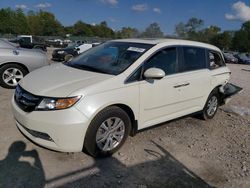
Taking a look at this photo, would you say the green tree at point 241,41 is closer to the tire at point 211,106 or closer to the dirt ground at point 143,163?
the tire at point 211,106

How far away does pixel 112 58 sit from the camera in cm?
438

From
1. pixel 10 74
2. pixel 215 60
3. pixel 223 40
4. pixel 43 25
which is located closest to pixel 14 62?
pixel 10 74

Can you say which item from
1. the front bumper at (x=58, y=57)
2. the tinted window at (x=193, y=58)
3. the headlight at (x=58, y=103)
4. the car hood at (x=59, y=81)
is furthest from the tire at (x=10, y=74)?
the front bumper at (x=58, y=57)

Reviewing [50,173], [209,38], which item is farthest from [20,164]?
[209,38]

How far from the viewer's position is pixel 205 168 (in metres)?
3.75

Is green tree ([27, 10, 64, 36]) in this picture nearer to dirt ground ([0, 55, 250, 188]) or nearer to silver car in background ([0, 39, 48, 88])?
silver car in background ([0, 39, 48, 88])

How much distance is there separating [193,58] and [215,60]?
1.01 metres

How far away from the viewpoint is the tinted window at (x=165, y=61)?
13.7 ft

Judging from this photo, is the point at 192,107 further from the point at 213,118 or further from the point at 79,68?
the point at 79,68

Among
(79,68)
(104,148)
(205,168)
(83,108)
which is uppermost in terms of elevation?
(79,68)

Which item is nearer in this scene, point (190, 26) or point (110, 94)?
point (110, 94)

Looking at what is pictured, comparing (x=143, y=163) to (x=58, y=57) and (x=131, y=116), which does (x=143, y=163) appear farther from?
(x=58, y=57)

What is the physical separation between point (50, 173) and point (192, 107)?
2869mm

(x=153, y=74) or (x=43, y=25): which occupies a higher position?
(x=43, y=25)
